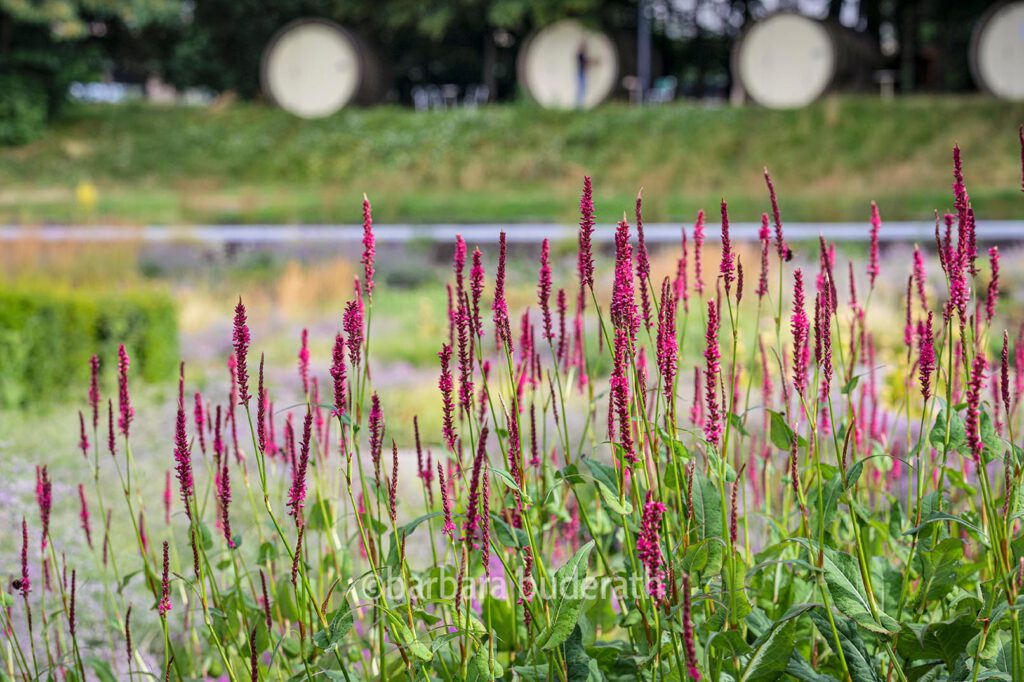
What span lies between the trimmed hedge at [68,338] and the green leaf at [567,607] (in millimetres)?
4155

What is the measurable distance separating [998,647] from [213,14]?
1983cm

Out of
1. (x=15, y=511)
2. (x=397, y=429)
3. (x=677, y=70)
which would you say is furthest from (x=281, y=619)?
(x=677, y=70)

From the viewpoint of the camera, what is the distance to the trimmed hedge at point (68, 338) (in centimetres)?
502

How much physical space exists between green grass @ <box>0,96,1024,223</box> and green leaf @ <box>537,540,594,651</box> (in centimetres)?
987

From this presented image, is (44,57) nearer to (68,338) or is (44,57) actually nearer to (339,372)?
(68,338)

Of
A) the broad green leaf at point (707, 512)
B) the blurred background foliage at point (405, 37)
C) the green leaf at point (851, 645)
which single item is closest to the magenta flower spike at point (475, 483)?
the broad green leaf at point (707, 512)

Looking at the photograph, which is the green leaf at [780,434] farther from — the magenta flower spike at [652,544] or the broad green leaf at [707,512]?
the magenta flower spike at [652,544]

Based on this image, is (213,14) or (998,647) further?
(213,14)

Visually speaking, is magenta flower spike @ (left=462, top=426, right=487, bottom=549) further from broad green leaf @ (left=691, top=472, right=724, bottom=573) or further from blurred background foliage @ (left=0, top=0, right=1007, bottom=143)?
blurred background foliage @ (left=0, top=0, right=1007, bottom=143)

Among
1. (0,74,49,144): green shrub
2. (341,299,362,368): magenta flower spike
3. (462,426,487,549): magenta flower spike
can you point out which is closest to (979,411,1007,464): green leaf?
(462,426,487,549): magenta flower spike

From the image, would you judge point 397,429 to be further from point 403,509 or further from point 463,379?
point 463,379

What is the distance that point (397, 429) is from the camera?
4.53 m

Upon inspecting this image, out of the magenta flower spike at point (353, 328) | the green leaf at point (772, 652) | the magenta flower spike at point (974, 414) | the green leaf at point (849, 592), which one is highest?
the magenta flower spike at point (353, 328)

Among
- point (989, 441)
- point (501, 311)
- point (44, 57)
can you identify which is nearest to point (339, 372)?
point (501, 311)
